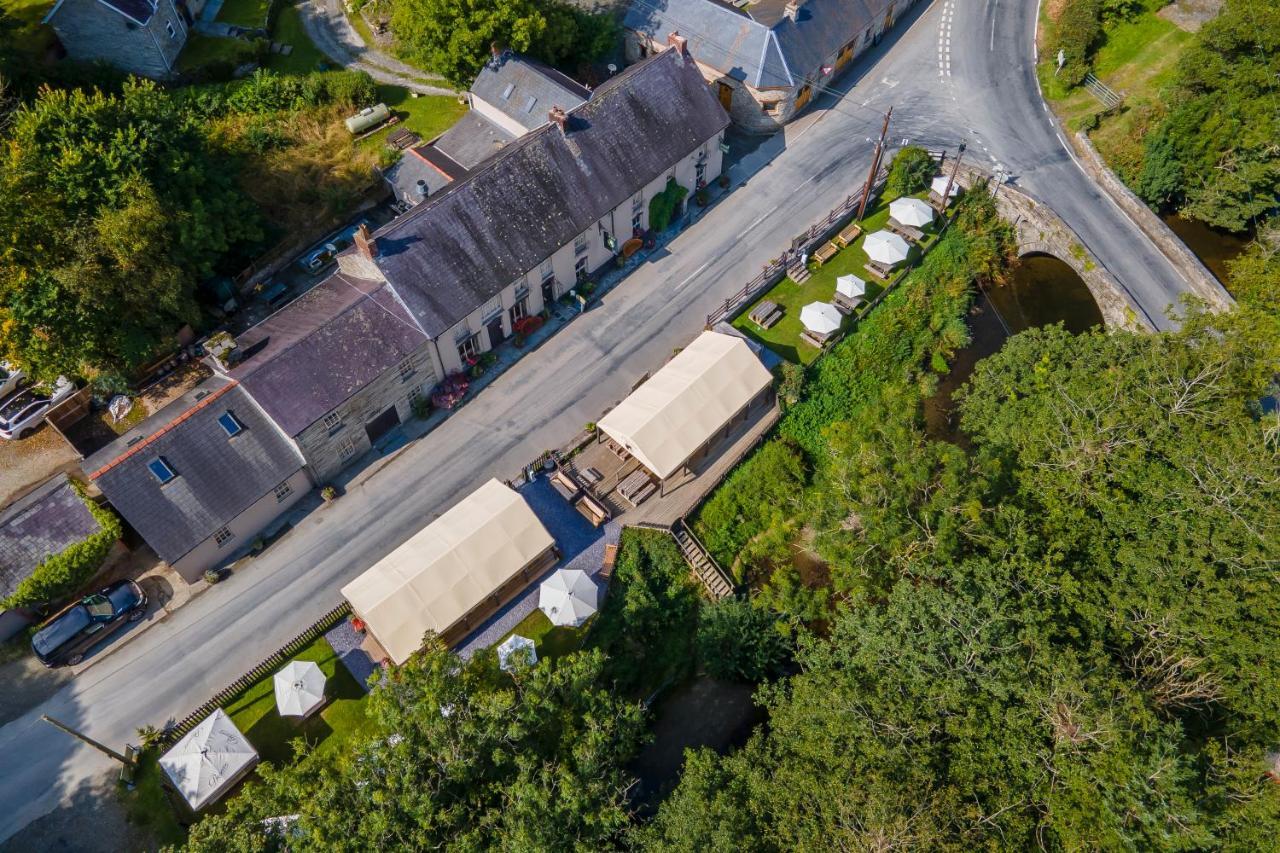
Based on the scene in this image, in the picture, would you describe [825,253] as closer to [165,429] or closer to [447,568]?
[447,568]

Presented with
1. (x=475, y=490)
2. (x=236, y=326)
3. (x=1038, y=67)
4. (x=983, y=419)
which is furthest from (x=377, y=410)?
(x=1038, y=67)

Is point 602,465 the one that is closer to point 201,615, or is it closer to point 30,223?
point 201,615

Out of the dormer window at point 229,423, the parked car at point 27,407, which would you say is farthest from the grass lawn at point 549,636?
the parked car at point 27,407

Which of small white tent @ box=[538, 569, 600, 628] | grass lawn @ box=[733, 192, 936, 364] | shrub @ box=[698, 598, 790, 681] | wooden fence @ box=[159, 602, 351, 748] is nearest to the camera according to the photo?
wooden fence @ box=[159, 602, 351, 748]

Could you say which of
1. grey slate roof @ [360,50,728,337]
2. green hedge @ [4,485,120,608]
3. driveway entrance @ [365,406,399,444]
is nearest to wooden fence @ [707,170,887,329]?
grey slate roof @ [360,50,728,337]

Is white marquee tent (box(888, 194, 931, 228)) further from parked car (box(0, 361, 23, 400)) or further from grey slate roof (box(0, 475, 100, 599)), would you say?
parked car (box(0, 361, 23, 400))

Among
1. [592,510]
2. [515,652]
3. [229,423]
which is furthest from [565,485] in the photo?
[229,423]

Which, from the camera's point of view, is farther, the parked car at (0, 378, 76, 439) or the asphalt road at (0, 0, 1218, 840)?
the parked car at (0, 378, 76, 439)
